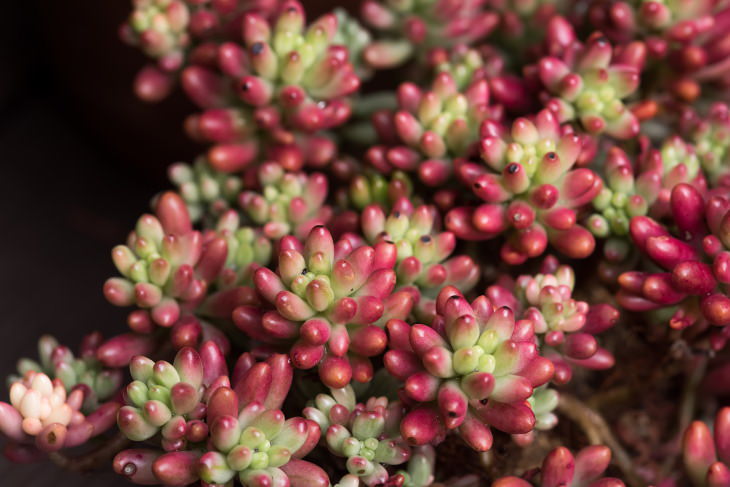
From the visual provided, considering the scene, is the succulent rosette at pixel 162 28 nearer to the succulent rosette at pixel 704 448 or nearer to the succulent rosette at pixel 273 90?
the succulent rosette at pixel 273 90

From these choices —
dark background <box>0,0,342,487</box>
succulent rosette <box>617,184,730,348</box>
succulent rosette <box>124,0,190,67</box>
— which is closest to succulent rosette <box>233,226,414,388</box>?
succulent rosette <box>617,184,730,348</box>

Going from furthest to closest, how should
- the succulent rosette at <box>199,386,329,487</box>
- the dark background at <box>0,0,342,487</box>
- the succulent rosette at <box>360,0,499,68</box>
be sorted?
the dark background at <box>0,0,342,487</box>
the succulent rosette at <box>360,0,499,68</box>
the succulent rosette at <box>199,386,329,487</box>

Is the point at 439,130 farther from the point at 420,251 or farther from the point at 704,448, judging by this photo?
the point at 704,448

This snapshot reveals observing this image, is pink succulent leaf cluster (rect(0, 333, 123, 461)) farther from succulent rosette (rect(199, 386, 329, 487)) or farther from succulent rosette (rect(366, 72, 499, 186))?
succulent rosette (rect(366, 72, 499, 186))

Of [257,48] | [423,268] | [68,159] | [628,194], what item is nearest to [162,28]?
[257,48]

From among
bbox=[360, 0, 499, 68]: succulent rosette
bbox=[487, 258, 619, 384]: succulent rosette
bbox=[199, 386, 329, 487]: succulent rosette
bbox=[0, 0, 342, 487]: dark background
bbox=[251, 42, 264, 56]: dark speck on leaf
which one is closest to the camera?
bbox=[199, 386, 329, 487]: succulent rosette

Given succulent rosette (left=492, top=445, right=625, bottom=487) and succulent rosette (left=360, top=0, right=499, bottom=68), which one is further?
succulent rosette (left=360, top=0, right=499, bottom=68)
